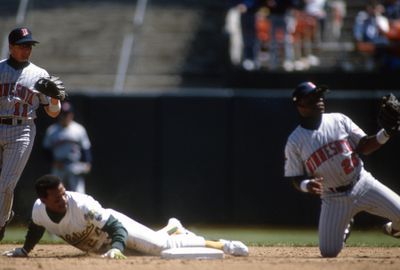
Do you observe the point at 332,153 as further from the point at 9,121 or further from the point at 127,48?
the point at 127,48

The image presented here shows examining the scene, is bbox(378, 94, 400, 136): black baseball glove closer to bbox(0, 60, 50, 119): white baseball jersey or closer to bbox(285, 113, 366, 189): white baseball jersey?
bbox(285, 113, 366, 189): white baseball jersey

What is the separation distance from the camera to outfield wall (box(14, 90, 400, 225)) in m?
14.8

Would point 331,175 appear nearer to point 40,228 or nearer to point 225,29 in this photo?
point 40,228

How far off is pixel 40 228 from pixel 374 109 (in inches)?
296

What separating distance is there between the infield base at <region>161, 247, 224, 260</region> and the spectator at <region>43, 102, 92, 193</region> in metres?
5.43

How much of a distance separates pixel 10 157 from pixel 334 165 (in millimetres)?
3043

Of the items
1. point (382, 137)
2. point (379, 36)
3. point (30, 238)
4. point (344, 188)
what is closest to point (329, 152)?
point (344, 188)

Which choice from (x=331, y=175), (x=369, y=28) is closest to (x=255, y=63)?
(x=369, y=28)

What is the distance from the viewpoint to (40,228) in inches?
341

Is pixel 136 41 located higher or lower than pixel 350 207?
higher

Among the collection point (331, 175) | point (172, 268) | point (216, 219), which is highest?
point (331, 175)

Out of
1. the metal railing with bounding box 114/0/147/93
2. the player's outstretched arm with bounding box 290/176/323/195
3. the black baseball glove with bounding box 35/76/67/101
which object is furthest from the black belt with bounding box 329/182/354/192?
the metal railing with bounding box 114/0/147/93

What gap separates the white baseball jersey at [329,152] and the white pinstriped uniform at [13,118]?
2.49 meters

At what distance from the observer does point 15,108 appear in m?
9.11
